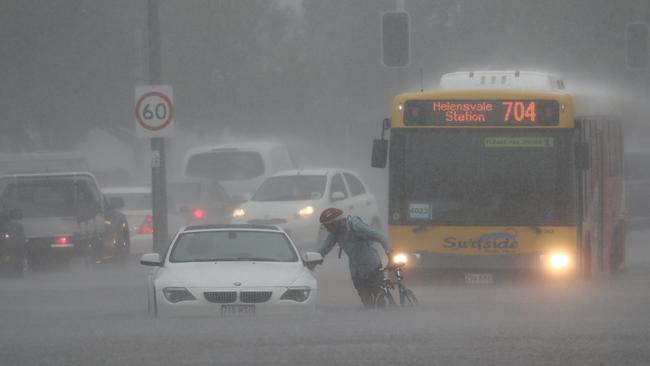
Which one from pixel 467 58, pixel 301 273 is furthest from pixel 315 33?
pixel 301 273

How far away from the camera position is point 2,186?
28.6 meters

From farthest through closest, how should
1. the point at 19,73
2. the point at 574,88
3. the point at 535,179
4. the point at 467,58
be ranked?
the point at 467,58
the point at 19,73
the point at 574,88
the point at 535,179

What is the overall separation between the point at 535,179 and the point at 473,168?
818 mm

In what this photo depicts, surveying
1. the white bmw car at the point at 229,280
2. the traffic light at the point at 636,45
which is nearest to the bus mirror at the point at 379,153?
the white bmw car at the point at 229,280

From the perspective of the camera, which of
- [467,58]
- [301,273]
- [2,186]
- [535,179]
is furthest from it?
[467,58]

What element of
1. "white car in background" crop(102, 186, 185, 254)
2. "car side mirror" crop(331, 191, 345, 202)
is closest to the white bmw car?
"car side mirror" crop(331, 191, 345, 202)

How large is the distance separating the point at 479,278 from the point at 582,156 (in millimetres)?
2132

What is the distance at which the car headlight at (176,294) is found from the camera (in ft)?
52.3

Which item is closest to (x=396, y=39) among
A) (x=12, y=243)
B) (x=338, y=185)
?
(x=338, y=185)

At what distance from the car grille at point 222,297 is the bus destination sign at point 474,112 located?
6.24m

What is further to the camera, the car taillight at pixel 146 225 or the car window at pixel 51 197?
the car taillight at pixel 146 225

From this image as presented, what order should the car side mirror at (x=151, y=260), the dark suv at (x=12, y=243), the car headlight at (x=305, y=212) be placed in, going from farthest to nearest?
1. the car headlight at (x=305, y=212)
2. the dark suv at (x=12, y=243)
3. the car side mirror at (x=151, y=260)

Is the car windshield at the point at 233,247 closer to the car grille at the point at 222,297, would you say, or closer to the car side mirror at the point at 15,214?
the car grille at the point at 222,297

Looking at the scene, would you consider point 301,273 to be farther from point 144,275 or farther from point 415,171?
point 144,275
